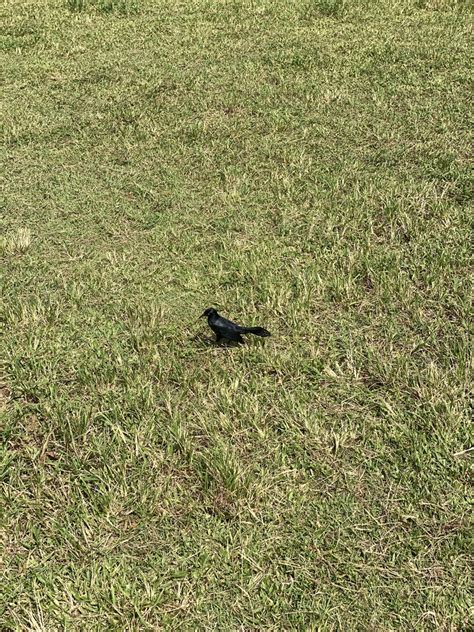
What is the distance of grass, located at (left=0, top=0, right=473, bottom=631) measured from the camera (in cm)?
251

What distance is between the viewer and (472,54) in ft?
26.9

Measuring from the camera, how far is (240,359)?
3.68m

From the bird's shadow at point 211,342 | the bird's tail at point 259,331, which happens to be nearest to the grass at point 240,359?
the bird's shadow at point 211,342

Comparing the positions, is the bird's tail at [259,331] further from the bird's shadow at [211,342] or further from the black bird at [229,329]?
the bird's shadow at [211,342]

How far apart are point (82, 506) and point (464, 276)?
3116 mm

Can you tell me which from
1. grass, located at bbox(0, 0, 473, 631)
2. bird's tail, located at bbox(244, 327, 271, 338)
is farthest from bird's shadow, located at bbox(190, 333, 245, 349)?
bird's tail, located at bbox(244, 327, 271, 338)

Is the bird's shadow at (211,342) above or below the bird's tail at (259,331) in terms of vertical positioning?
below

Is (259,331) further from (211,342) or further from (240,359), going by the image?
(211,342)

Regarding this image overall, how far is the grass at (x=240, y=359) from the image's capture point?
8.23 feet

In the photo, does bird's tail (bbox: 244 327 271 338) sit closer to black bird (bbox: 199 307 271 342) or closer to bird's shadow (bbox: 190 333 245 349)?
black bird (bbox: 199 307 271 342)

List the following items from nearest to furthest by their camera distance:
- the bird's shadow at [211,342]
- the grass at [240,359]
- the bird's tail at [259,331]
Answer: the grass at [240,359], the bird's tail at [259,331], the bird's shadow at [211,342]

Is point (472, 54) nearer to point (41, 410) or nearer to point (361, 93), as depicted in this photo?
point (361, 93)

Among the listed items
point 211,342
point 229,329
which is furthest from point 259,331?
point 211,342

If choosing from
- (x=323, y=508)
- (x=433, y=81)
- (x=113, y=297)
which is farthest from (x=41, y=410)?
(x=433, y=81)
